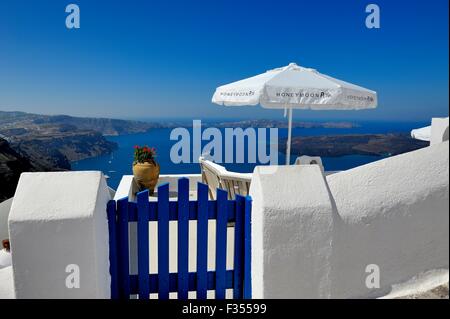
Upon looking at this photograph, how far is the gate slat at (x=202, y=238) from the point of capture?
2.79m

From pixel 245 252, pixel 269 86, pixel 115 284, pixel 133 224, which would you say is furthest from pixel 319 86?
pixel 115 284

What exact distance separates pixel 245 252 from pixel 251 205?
41cm

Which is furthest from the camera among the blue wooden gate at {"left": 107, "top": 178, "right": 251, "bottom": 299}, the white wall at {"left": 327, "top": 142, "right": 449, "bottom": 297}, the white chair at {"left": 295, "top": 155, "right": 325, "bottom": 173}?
the white chair at {"left": 295, "top": 155, "right": 325, "bottom": 173}

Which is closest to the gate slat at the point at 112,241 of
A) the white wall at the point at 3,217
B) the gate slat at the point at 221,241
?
the gate slat at the point at 221,241

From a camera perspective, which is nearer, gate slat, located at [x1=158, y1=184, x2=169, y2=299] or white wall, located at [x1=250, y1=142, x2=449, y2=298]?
white wall, located at [x1=250, y1=142, x2=449, y2=298]

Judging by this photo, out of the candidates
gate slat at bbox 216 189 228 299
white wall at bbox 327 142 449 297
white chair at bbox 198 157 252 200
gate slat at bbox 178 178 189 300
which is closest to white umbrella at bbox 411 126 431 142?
white chair at bbox 198 157 252 200

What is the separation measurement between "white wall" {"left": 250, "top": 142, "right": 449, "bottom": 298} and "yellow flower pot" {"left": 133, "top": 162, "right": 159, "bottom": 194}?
16.4ft

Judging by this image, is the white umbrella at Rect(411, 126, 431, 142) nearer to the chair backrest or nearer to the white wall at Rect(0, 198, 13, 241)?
the chair backrest

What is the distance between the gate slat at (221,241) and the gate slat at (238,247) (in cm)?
11

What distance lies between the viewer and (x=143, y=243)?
283 centimetres

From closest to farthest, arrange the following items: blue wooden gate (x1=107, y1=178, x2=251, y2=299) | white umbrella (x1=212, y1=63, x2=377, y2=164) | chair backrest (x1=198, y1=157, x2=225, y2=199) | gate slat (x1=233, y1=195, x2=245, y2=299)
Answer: blue wooden gate (x1=107, y1=178, x2=251, y2=299) → gate slat (x1=233, y1=195, x2=245, y2=299) → white umbrella (x1=212, y1=63, x2=377, y2=164) → chair backrest (x1=198, y1=157, x2=225, y2=199)

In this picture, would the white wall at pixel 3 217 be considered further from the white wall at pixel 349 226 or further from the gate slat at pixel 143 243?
the white wall at pixel 349 226

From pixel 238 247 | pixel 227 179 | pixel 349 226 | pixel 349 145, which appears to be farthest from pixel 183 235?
pixel 349 145

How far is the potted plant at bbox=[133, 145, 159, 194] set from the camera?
7.45 metres
